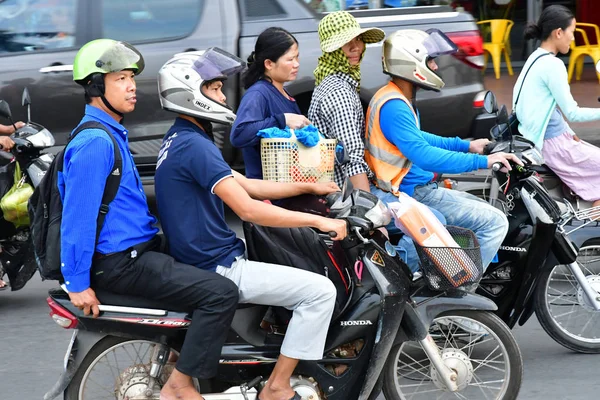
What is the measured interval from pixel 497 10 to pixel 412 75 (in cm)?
1049

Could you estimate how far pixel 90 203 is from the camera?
12.2 ft

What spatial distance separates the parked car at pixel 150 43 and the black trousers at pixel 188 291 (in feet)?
12.8

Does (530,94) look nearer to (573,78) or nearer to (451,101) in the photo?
(451,101)

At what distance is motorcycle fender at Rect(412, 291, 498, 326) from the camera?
4.14 meters

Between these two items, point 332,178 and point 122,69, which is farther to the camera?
point 332,178

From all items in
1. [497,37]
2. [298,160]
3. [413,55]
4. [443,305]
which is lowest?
[497,37]

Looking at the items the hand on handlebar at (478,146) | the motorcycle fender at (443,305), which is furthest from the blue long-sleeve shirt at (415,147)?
the motorcycle fender at (443,305)

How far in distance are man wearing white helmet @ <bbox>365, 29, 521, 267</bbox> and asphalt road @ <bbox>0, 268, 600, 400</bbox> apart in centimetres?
69

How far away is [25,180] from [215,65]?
7.91 feet

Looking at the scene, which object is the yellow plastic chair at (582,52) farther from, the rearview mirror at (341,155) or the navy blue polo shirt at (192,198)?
the navy blue polo shirt at (192,198)

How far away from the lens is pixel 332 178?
4.32 metres

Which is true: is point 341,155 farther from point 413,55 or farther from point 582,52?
point 582,52

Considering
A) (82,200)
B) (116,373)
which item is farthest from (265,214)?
(116,373)

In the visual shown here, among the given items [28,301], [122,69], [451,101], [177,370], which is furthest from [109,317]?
[451,101]
